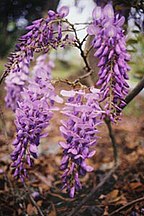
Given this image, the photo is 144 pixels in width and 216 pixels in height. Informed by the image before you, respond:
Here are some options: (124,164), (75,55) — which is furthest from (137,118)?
(75,55)

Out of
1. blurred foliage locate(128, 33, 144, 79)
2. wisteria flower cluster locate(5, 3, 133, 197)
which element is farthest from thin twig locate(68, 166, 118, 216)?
blurred foliage locate(128, 33, 144, 79)

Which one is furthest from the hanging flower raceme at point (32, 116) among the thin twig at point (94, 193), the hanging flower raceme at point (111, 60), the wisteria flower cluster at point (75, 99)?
the thin twig at point (94, 193)

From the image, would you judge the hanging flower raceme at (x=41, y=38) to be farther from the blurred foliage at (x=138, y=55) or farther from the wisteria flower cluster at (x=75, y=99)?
the blurred foliage at (x=138, y=55)

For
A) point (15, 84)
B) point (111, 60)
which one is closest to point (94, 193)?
point (15, 84)

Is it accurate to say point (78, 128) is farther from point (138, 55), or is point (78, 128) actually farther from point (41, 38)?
point (138, 55)

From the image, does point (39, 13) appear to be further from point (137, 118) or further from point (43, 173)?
point (137, 118)
